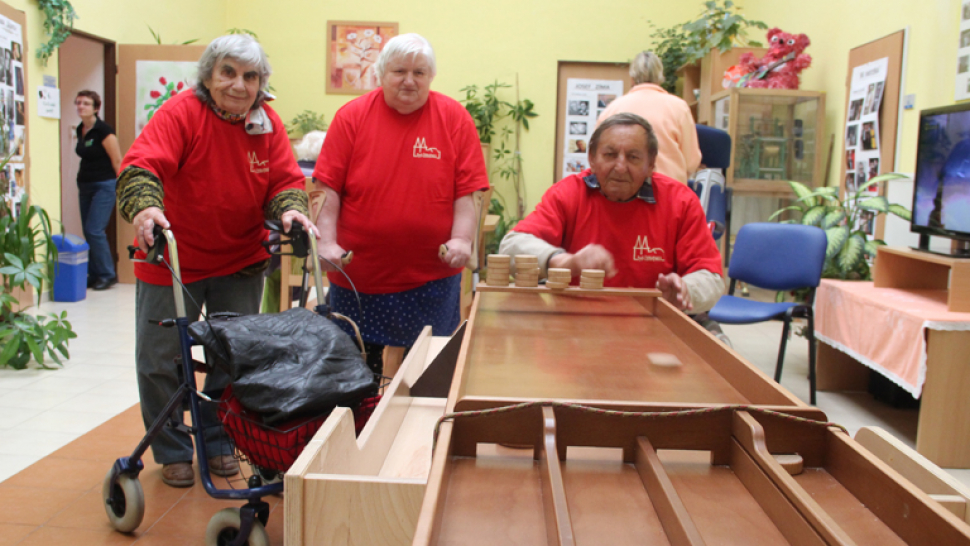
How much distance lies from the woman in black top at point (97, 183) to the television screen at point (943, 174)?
6002mm

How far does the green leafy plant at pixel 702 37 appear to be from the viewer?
6355 millimetres

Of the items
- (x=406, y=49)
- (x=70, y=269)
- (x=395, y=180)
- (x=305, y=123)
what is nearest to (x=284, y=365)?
(x=395, y=180)

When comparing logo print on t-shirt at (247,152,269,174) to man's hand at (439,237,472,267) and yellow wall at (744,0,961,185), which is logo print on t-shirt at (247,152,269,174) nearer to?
man's hand at (439,237,472,267)

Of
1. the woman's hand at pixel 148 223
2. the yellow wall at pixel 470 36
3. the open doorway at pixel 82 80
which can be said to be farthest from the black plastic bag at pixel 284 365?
the yellow wall at pixel 470 36

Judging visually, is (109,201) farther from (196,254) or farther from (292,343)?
(292,343)

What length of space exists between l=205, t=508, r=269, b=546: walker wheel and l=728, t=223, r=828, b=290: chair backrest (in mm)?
3164

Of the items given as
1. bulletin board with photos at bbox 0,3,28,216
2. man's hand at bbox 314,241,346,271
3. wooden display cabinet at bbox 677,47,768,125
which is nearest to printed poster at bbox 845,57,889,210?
wooden display cabinet at bbox 677,47,768,125

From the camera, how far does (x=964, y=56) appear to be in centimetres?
387

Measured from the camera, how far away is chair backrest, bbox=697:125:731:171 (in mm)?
4055

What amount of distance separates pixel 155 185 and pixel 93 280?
525cm

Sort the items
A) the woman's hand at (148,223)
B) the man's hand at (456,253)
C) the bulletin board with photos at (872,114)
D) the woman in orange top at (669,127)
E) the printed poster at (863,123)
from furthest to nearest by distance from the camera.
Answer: the printed poster at (863,123) < the bulletin board with photos at (872,114) < the woman in orange top at (669,127) < the man's hand at (456,253) < the woman's hand at (148,223)

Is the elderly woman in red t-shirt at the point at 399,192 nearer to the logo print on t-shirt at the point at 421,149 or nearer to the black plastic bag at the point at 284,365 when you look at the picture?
the logo print on t-shirt at the point at 421,149

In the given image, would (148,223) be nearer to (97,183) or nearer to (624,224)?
(624,224)

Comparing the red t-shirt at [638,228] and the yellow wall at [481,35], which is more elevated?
the yellow wall at [481,35]
